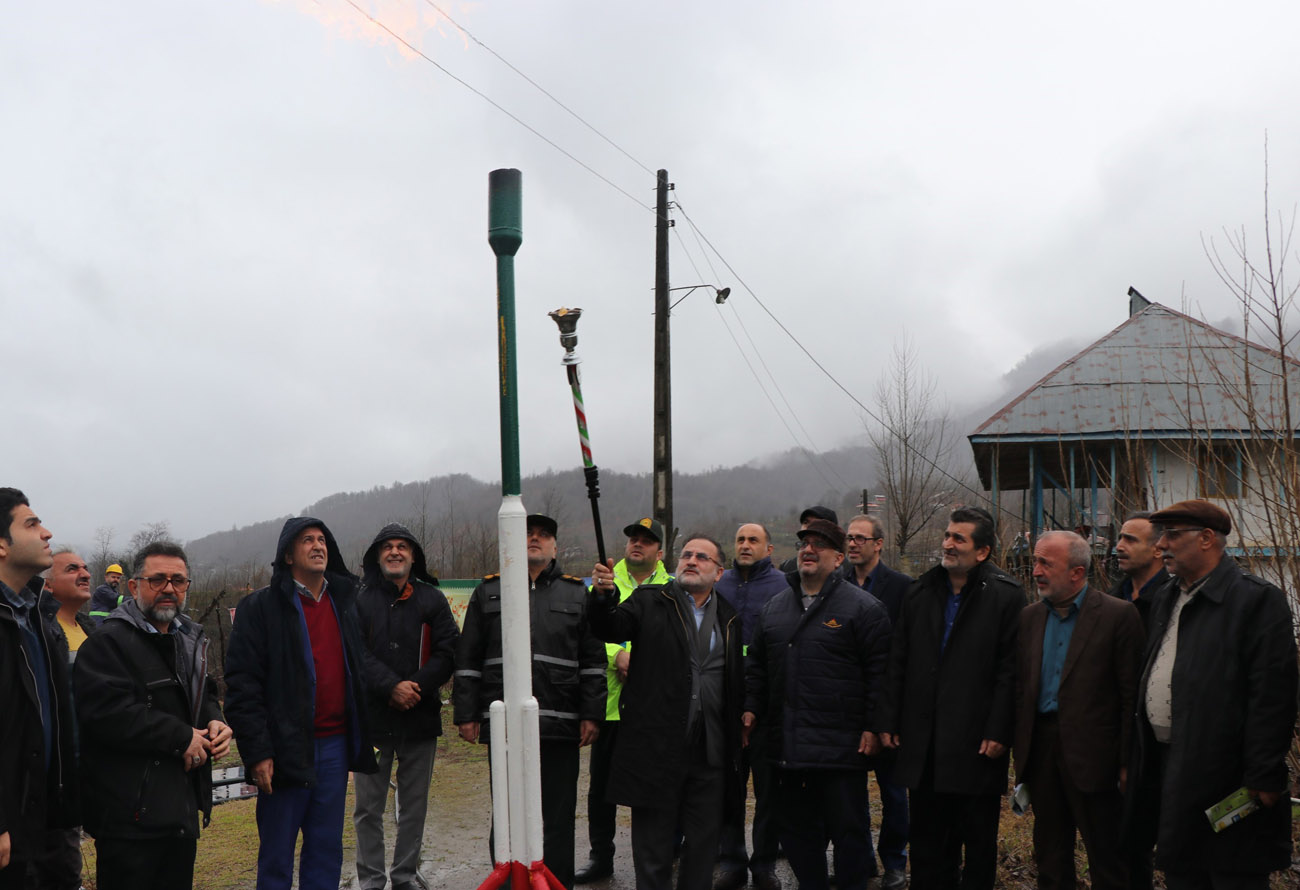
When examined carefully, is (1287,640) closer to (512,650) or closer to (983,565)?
(983,565)

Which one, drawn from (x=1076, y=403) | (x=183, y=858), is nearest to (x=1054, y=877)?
(x=183, y=858)

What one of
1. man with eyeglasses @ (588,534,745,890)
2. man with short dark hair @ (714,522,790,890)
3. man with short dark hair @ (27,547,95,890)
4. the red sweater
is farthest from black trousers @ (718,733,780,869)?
man with short dark hair @ (27,547,95,890)

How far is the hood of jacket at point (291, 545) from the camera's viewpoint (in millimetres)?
5078

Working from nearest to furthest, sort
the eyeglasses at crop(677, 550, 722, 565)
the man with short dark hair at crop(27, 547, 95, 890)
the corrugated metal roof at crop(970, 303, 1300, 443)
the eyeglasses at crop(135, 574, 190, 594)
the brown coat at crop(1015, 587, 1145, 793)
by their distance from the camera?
1. the man with short dark hair at crop(27, 547, 95, 890)
2. the eyeglasses at crop(135, 574, 190, 594)
3. the brown coat at crop(1015, 587, 1145, 793)
4. the eyeglasses at crop(677, 550, 722, 565)
5. the corrugated metal roof at crop(970, 303, 1300, 443)

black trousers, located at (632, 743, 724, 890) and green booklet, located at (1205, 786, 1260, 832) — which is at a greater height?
green booklet, located at (1205, 786, 1260, 832)

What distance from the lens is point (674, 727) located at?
17.2 ft

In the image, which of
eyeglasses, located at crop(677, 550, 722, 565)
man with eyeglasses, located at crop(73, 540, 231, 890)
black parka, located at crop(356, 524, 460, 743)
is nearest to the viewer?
man with eyeglasses, located at crop(73, 540, 231, 890)

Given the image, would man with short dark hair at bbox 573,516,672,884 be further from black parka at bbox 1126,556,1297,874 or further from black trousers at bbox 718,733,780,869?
black parka at bbox 1126,556,1297,874

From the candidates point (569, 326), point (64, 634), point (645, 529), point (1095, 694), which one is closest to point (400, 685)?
point (645, 529)

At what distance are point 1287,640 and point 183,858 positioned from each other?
492cm

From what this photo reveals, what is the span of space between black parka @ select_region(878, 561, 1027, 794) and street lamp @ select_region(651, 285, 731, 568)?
24.5 ft

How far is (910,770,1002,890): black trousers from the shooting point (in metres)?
5.16

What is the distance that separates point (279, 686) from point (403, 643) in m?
1.29

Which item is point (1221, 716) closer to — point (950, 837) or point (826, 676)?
point (950, 837)
